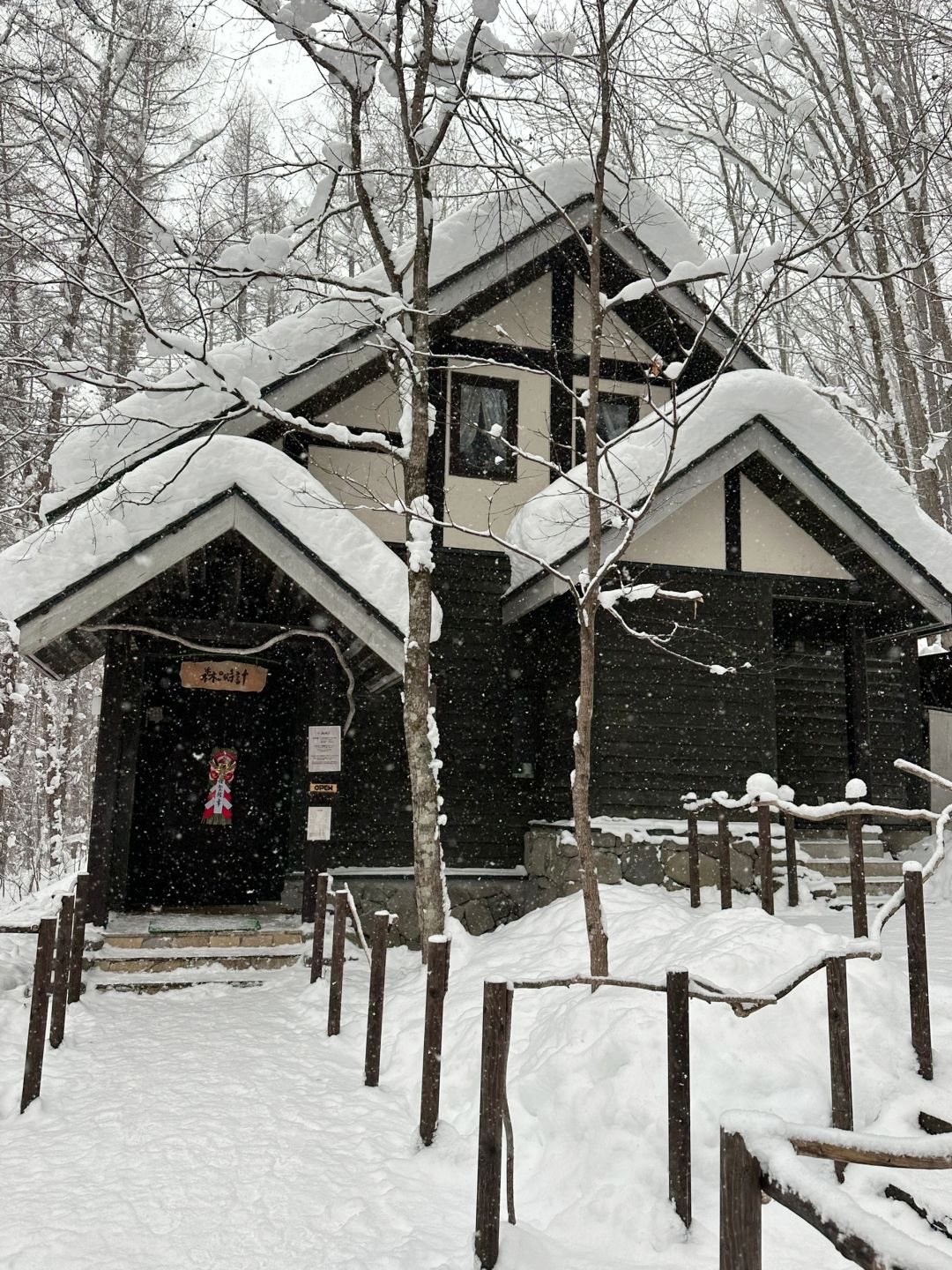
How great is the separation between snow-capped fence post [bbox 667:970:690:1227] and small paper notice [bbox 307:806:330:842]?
5229 millimetres

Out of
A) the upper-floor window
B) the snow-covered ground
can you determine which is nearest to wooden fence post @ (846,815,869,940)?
the snow-covered ground

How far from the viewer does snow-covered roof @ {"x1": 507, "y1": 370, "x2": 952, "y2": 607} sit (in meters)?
9.67

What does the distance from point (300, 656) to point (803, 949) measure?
6171 millimetres

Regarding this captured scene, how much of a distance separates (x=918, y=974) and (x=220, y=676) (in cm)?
733

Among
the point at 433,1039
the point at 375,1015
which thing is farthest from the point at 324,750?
the point at 433,1039

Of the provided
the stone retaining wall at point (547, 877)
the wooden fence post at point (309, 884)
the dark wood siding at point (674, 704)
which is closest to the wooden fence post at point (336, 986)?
the wooden fence post at point (309, 884)

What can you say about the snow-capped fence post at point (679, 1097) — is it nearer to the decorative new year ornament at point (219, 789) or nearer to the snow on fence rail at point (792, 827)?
the snow on fence rail at point (792, 827)

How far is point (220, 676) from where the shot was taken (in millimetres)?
9727

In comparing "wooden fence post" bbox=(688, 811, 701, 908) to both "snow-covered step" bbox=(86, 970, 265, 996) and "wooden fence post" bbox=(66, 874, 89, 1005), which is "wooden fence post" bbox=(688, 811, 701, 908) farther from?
"wooden fence post" bbox=(66, 874, 89, 1005)

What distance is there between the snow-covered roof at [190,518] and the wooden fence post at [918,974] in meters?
4.40

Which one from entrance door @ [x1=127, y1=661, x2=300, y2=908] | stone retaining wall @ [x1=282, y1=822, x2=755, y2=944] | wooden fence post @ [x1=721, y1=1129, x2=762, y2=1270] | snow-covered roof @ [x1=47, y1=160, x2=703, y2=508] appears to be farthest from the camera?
entrance door @ [x1=127, y1=661, x2=300, y2=908]

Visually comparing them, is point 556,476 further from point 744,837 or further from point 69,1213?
point 69,1213

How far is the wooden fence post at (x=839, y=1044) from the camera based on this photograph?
13.6 feet

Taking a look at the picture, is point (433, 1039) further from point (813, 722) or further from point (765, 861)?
point (813, 722)
